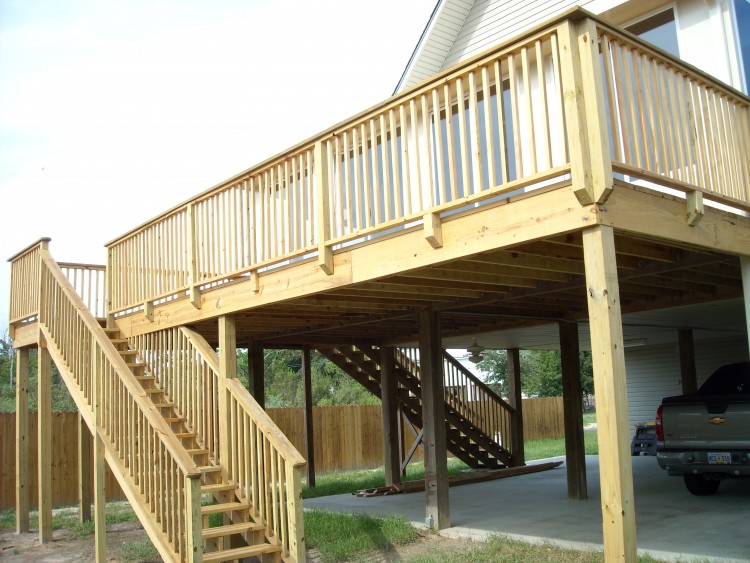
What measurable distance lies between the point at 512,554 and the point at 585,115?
4.57 metres

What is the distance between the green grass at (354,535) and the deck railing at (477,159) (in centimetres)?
326

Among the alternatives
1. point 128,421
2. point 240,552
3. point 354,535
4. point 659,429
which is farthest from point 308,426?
point 240,552

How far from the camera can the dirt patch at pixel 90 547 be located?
A: 8281mm

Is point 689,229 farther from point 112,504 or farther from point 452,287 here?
point 112,504

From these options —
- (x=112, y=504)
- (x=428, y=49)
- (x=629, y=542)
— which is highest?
(x=428, y=49)

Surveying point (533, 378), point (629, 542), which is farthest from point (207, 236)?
point (533, 378)

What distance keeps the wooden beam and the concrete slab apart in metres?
1.59

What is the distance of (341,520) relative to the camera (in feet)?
31.8

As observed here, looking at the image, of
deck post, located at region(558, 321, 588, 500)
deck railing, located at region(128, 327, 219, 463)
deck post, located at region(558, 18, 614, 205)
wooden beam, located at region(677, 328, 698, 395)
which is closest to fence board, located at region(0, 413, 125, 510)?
deck railing, located at region(128, 327, 219, 463)

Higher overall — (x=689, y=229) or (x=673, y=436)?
(x=689, y=229)

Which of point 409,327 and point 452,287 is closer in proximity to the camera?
point 452,287

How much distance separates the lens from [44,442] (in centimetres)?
1144

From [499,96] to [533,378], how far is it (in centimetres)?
4858

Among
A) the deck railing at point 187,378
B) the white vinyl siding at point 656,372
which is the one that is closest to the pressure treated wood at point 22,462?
the deck railing at point 187,378
